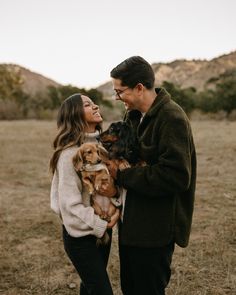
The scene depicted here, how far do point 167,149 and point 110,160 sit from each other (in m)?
0.49

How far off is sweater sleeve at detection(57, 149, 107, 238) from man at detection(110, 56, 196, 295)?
0.62 feet

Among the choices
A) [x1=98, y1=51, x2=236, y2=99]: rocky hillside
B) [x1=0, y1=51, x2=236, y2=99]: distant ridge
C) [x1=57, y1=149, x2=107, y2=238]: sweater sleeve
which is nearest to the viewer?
[x1=57, y1=149, x2=107, y2=238]: sweater sleeve

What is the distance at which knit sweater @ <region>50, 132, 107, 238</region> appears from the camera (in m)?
2.72

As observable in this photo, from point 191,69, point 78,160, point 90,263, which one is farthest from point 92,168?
point 191,69

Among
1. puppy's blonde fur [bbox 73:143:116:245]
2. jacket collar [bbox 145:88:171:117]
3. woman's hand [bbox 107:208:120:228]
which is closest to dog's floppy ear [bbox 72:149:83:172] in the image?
puppy's blonde fur [bbox 73:143:116:245]

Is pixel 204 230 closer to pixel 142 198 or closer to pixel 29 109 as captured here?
pixel 142 198

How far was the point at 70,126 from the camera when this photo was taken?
289 centimetres

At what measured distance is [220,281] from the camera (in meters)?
4.69

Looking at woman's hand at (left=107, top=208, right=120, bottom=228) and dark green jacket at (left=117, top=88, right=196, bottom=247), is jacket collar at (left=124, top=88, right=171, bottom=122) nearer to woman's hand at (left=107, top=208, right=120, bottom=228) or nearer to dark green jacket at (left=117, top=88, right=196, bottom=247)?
dark green jacket at (left=117, top=88, right=196, bottom=247)

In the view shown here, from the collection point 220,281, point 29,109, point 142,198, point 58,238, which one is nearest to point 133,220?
point 142,198

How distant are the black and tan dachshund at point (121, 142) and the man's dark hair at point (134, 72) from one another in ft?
1.07

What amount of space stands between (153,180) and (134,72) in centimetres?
70

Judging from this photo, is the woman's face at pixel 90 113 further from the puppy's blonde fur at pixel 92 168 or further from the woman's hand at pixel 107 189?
the woman's hand at pixel 107 189

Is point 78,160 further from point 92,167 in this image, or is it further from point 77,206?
point 77,206
